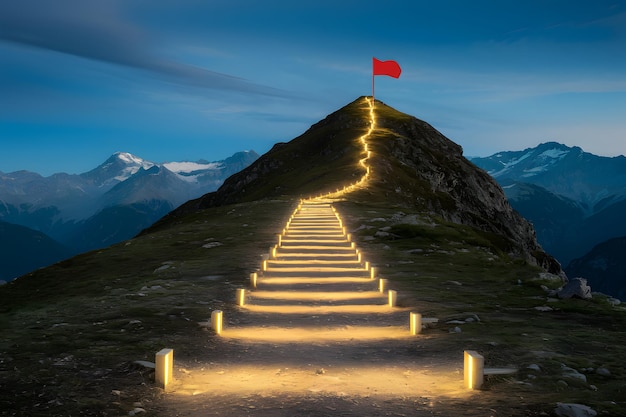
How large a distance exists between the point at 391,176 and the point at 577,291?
88.1m

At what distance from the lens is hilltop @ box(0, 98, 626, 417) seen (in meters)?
10.6

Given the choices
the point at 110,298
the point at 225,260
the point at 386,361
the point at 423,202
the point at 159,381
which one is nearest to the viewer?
the point at 159,381

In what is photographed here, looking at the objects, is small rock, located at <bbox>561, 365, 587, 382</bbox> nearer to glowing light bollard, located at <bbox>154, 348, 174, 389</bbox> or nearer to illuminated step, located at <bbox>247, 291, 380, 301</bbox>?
glowing light bollard, located at <bbox>154, 348, 174, 389</bbox>

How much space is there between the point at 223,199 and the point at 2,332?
156 metres

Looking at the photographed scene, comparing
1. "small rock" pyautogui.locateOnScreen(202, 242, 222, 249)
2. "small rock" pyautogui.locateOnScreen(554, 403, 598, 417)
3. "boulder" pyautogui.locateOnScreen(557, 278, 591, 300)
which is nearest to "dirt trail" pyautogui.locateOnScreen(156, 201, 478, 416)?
"small rock" pyautogui.locateOnScreen(554, 403, 598, 417)

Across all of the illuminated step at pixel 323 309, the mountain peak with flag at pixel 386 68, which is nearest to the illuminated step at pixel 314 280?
the illuminated step at pixel 323 309

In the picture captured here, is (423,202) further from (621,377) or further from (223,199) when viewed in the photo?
(621,377)

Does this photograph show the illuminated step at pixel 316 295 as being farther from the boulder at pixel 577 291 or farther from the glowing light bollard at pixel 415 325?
the boulder at pixel 577 291

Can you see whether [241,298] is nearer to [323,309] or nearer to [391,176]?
[323,309]

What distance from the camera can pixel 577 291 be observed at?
20.8 metres

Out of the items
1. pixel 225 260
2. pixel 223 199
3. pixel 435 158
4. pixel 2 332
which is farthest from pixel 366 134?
pixel 2 332

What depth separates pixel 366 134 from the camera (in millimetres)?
167000

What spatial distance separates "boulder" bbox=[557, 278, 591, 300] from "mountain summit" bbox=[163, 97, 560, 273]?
5232cm

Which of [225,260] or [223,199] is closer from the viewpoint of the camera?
[225,260]
